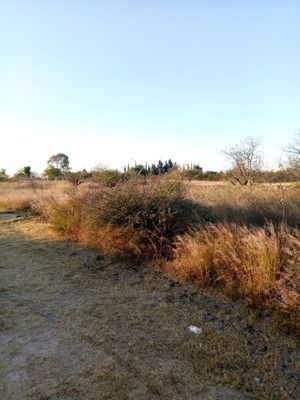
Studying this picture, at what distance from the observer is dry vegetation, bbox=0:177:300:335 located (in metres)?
4.14

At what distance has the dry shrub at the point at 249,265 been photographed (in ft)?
12.3

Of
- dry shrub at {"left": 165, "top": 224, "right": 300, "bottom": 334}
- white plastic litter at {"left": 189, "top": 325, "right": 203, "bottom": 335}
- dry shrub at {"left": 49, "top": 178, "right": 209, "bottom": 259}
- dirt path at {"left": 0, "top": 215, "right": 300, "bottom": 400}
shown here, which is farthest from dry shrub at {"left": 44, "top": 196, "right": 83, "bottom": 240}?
white plastic litter at {"left": 189, "top": 325, "right": 203, "bottom": 335}

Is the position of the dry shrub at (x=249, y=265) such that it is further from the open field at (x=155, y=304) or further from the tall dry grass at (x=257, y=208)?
the tall dry grass at (x=257, y=208)

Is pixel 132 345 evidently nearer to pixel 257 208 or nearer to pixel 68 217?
pixel 257 208

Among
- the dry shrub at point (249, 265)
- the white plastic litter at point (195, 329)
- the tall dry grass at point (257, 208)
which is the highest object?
the tall dry grass at point (257, 208)

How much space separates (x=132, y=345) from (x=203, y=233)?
2.67 m

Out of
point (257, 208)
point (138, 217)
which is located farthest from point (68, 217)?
point (257, 208)

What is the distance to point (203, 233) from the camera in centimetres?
564

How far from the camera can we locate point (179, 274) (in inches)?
217

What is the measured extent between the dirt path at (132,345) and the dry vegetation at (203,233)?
0.36m

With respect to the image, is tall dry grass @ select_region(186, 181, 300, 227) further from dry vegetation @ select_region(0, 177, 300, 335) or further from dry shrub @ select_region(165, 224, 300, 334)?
dry shrub @ select_region(165, 224, 300, 334)

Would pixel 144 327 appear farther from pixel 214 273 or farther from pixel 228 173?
pixel 228 173

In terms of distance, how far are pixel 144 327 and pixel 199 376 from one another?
109 cm

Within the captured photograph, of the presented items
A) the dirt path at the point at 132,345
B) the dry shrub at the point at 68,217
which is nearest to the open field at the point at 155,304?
the dirt path at the point at 132,345
